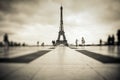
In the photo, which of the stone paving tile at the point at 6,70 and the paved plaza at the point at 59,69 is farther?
the stone paving tile at the point at 6,70

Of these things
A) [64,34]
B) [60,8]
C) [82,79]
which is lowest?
[82,79]

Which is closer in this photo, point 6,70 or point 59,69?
point 6,70

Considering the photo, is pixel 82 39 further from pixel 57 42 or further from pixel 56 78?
pixel 56 78

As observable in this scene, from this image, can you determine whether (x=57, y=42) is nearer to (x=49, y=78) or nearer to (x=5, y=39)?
(x=5, y=39)

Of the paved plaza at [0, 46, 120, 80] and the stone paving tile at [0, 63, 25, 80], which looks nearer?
the paved plaza at [0, 46, 120, 80]

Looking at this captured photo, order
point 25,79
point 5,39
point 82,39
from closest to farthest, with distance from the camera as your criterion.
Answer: point 25,79, point 82,39, point 5,39

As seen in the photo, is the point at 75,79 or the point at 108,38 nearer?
the point at 75,79

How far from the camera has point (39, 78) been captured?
5691mm

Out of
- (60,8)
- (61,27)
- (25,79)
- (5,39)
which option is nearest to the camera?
(25,79)

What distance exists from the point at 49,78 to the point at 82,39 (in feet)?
242

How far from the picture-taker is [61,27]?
95.9m

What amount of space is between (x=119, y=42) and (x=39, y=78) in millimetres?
82867

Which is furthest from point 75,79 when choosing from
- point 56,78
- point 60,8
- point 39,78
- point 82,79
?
point 60,8

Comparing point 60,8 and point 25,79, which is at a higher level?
point 60,8
